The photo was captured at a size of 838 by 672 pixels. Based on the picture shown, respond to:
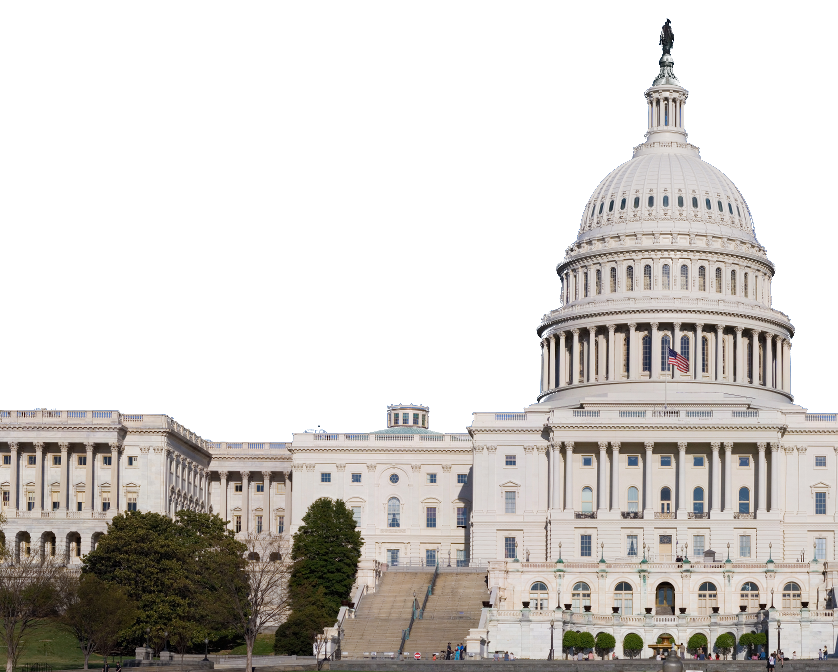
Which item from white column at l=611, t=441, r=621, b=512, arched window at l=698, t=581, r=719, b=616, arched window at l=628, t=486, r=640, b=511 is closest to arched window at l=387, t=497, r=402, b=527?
white column at l=611, t=441, r=621, b=512

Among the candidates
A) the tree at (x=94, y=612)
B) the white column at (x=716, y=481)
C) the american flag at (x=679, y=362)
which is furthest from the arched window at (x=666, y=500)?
the tree at (x=94, y=612)

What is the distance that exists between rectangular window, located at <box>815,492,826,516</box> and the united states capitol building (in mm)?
107

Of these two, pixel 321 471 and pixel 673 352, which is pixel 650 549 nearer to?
pixel 673 352

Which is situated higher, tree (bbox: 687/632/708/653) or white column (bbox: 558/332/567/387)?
white column (bbox: 558/332/567/387)

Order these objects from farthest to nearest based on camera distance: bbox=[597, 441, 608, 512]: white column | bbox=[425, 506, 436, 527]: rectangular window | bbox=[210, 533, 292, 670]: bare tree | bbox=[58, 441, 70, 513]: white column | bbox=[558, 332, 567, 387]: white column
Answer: bbox=[558, 332, 567, 387]: white column, bbox=[425, 506, 436, 527]: rectangular window, bbox=[58, 441, 70, 513]: white column, bbox=[597, 441, 608, 512]: white column, bbox=[210, 533, 292, 670]: bare tree

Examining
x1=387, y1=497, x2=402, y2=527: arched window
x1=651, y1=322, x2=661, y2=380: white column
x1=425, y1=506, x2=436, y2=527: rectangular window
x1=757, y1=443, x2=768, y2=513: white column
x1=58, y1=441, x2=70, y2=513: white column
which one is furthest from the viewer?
x1=651, y1=322, x2=661, y2=380: white column

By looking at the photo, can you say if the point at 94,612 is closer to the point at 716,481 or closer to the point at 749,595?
the point at 749,595

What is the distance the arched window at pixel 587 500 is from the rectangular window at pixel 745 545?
1175 centimetres

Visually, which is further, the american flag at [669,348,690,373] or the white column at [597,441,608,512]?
the american flag at [669,348,690,373]

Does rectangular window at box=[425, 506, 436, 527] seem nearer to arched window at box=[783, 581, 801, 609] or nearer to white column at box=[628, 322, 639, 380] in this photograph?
white column at box=[628, 322, 639, 380]

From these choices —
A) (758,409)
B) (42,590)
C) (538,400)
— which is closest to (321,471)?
(538,400)

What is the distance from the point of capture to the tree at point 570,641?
380 feet

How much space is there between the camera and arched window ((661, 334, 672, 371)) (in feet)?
537

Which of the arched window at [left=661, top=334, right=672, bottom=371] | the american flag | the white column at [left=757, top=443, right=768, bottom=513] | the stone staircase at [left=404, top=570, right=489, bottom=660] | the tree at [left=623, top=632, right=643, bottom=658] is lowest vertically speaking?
the tree at [left=623, top=632, right=643, bottom=658]
